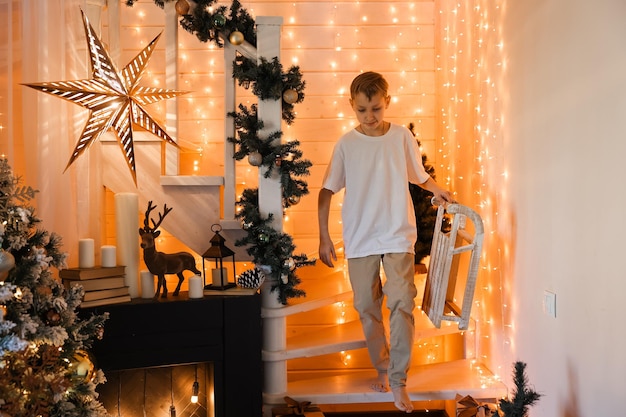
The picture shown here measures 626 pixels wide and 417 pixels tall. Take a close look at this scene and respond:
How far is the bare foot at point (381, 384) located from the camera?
293 cm

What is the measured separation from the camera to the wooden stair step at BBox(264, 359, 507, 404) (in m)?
2.92

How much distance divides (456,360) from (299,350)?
0.93 metres

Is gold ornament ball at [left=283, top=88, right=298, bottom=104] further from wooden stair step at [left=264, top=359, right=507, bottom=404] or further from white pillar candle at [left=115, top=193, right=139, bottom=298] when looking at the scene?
wooden stair step at [left=264, top=359, right=507, bottom=404]

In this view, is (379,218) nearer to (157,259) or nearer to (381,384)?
(381,384)

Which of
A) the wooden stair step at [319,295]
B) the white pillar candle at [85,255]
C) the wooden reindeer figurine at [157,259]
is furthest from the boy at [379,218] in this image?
the white pillar candle at [85,255]

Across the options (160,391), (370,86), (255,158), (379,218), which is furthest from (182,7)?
(160,391)

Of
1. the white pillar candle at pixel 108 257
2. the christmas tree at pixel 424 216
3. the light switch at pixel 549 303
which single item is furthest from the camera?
the christmas tree at pixel 424 216

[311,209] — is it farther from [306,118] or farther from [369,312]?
[369,312]

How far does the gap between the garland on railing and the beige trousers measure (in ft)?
0.91

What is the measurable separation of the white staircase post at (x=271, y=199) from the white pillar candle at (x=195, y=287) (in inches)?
12.0

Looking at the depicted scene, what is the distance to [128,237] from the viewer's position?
9.25 feet

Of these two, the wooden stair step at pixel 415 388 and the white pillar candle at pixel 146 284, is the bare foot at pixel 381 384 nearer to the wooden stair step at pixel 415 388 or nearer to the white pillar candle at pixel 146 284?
the wooden stair step at pixel 415 388

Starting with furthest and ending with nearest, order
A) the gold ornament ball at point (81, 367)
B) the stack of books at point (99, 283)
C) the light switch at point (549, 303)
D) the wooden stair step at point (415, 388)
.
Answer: the wooden stair step at point (415, 388)
the stack of books at point (99, 283)
the light switch at point (549, 303)
the gold ornament ball at point (81, 367)

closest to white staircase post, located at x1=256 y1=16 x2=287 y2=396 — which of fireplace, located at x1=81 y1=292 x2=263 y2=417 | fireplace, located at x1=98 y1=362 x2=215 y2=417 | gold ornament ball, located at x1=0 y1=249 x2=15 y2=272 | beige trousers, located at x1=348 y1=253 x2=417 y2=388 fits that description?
fireplace, located at x1=81 y1=292 x2=263 y2=417
